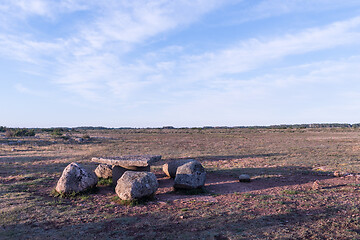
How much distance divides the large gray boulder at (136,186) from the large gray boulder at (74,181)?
1.66m

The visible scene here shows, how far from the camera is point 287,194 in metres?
9.27

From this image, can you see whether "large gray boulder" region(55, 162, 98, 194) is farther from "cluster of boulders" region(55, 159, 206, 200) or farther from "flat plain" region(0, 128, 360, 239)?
"flat plain" region(0, 128, 360, 239)

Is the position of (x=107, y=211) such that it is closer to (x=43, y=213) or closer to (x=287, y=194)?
(x=43, y=213)

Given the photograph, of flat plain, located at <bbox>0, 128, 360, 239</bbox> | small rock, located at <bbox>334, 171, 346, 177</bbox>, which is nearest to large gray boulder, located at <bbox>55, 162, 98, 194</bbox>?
flat plain, located at <bbox>0, 128, 360, 239</bbox>

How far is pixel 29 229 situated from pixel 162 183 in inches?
235

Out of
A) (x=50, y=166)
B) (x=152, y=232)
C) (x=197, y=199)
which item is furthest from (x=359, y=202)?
(x=50, y=166)

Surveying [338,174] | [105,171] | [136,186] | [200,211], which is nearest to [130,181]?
[136,186]

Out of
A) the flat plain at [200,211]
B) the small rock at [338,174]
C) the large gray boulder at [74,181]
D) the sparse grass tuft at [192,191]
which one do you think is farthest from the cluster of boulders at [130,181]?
the small rock at [338,174]

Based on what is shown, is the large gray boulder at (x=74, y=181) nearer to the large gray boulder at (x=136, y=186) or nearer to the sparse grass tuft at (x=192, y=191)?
the large gray boulder at (x=136, y=186)

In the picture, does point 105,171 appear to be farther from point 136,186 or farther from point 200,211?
point 200,211

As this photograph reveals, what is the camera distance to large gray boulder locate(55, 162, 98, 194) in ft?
30.5

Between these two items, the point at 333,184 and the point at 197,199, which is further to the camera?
the point at 333,184

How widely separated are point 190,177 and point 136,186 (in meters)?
2.26

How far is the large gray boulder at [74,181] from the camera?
30.5 ft
